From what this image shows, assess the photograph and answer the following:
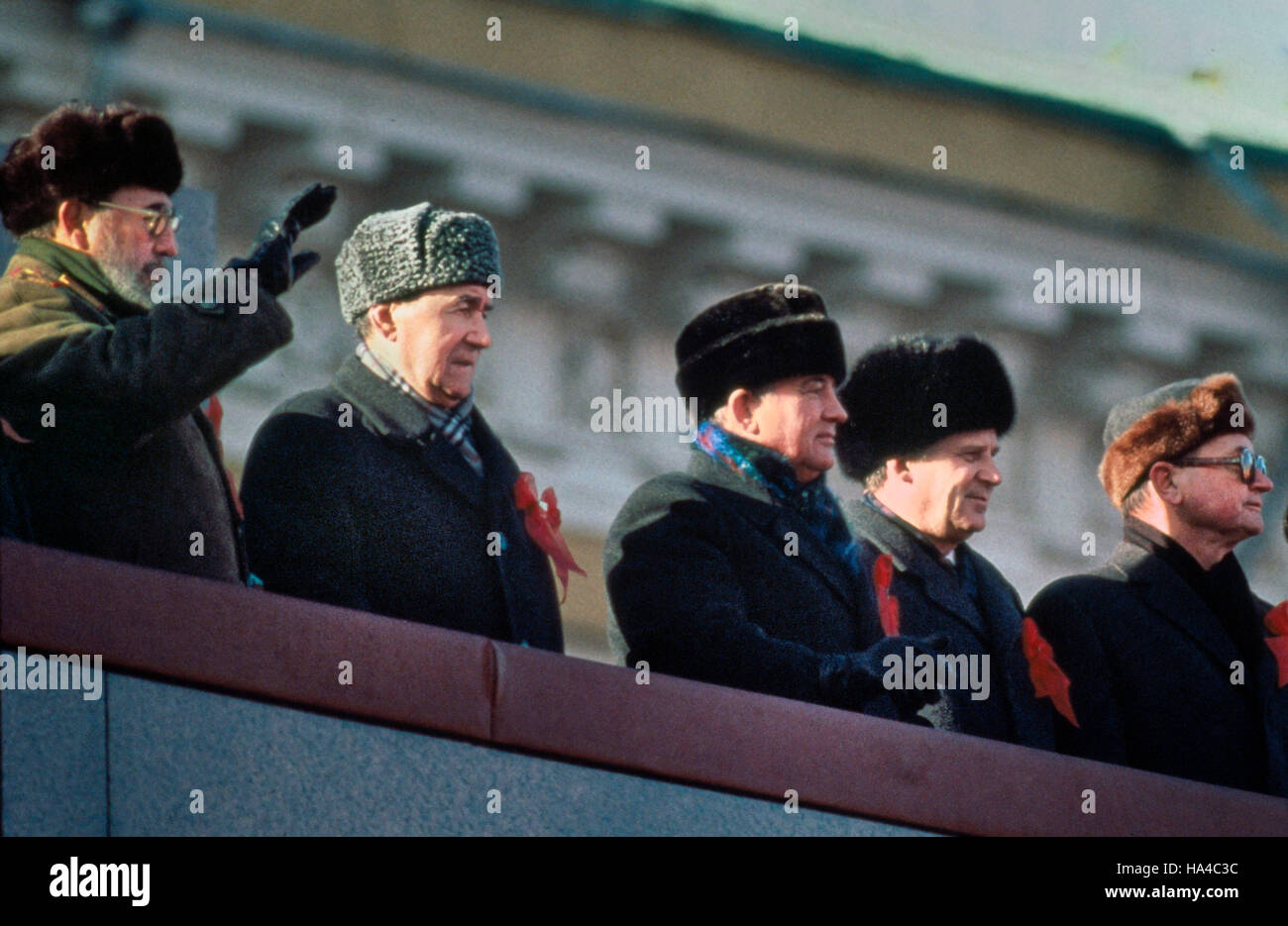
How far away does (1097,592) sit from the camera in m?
9.30

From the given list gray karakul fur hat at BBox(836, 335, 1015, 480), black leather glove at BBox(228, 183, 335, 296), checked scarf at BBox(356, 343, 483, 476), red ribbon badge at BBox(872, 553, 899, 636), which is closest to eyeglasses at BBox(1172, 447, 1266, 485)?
gray karakul fur hat at BBox(836, 335, 1015, 480)

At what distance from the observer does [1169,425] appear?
941 centimetres

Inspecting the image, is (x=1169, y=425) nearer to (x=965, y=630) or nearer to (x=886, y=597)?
(x=965, y=630)

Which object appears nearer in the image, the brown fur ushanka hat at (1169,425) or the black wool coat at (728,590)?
the black wool coat at (728,590)

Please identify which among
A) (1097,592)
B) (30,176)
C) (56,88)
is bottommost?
(1097,592)

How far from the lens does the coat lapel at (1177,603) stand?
9.34 meters

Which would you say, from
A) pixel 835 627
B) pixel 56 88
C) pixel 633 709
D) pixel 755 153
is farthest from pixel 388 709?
pixel 755 153

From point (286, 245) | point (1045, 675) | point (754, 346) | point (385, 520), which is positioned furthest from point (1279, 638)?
point (286, 245)

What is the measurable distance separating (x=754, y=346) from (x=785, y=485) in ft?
0.96

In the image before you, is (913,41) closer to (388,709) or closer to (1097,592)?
(1097,592)

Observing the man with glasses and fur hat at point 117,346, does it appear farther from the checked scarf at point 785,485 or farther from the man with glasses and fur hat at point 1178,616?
the man with glasses and fur hat at point 1178,616

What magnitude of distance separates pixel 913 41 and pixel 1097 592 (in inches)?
150

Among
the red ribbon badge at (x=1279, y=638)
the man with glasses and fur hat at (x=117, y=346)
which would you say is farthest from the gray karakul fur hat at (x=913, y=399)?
the man with glasses and fur hat at (x=117, y=346)

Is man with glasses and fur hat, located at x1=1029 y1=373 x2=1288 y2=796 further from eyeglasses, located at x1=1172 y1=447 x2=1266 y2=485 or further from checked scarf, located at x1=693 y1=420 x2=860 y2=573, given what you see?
checked scarf, located at x1=693 y1=420 x2=860 y2=573
